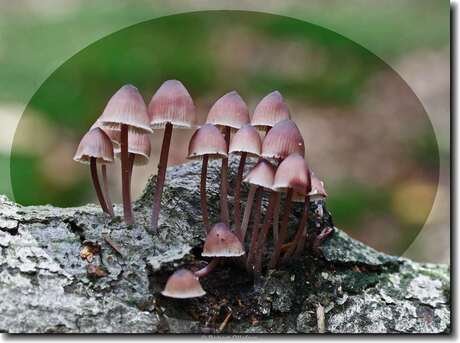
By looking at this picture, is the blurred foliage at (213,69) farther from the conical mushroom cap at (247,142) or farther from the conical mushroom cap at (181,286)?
the conical mushroom cap at (181,286)

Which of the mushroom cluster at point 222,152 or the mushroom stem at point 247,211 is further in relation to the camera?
the mushroom stem at point 247,211

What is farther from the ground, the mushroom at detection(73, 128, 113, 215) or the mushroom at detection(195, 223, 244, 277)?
the mushroom at detection(73, 128, 113, 215)

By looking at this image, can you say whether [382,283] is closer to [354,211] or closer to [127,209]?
[127,209]

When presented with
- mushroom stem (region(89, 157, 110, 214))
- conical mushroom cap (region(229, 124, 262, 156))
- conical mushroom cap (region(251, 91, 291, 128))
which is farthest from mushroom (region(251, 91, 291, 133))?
mushroom stem (region(89, 157, 110, 214))

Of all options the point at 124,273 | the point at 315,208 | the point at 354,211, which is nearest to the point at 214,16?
the point at 354,211

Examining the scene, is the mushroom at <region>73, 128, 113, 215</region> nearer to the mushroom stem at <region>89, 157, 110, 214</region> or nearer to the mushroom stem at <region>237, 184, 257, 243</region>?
the mushroom stem at <region>89, 157, 110, 214</region>

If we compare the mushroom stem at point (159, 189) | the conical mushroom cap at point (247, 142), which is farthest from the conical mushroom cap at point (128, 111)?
the conical mushroom cap at point (247, 142)
